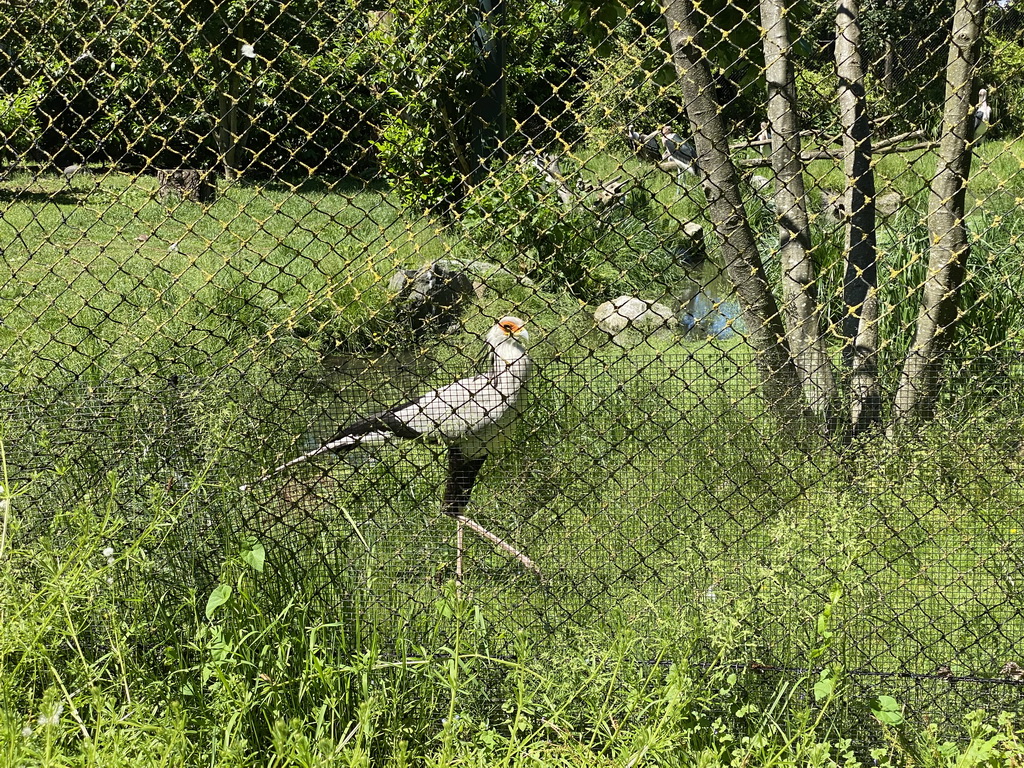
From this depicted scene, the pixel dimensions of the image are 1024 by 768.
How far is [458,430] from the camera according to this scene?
283cm

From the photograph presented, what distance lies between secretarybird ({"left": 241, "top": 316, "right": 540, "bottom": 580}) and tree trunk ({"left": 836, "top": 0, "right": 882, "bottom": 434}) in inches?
35.6

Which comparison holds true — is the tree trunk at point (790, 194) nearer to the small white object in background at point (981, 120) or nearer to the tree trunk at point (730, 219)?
the tree trunk at point (730, 219)

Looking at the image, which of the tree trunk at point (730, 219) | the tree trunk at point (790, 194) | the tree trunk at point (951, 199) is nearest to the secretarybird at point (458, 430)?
the tree trunk at point (730, 219)

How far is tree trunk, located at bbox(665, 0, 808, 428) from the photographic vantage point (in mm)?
2367

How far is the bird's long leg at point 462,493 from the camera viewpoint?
2539 mm

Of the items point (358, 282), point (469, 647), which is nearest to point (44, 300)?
point (358, 282)

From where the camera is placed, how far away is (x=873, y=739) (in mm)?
2279

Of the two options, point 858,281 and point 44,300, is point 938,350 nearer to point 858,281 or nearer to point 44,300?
point 858,281

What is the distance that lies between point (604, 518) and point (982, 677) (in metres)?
1.04

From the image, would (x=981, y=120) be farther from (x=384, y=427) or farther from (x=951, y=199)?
(x=384, y=427)

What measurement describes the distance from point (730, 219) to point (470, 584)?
120 centimetres

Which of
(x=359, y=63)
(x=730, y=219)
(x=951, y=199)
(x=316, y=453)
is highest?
(x=951, y=199)

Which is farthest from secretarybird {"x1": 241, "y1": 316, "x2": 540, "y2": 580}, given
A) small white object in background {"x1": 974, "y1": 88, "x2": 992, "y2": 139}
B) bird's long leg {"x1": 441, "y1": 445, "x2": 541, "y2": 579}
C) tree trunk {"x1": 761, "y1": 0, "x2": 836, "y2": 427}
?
small white object in background {"x1": 974, "y1": 88, "x2": 992, "y2": 139}

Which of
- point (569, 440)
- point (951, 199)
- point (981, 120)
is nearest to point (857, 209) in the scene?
point (951, 199)
